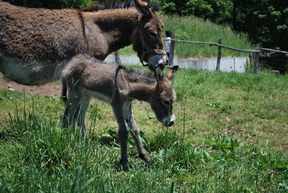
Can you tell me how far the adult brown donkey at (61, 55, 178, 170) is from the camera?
467 centimetres

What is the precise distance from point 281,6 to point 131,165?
22359 millimetres

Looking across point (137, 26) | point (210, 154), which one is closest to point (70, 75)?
point (137, 26)

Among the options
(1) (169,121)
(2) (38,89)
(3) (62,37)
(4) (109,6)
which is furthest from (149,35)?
(2) (38,89)

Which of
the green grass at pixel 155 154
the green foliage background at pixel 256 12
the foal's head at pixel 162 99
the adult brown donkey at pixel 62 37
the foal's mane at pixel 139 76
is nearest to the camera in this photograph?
the green grass at pixel 155 154

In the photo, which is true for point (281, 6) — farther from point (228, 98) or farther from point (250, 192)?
point (250, 192)

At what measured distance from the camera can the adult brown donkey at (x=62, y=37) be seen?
16.7ft

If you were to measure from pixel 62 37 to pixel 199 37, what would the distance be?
16.4 m

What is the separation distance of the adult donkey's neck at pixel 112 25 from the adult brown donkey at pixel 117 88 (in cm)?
63

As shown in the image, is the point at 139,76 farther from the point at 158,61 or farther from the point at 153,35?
the point at 153,35

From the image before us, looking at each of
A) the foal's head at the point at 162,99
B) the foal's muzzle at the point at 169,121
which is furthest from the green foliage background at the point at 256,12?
the foal's muzzle at the point at 169,121

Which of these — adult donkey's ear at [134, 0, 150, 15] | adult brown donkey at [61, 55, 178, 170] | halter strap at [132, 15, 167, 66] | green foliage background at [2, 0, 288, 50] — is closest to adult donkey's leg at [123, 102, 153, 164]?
adult brown donkey at [61, 55, 178, 170]

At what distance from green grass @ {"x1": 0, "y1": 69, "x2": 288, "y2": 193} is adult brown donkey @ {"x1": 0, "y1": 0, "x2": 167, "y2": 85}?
2.49 feet

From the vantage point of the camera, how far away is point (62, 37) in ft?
17.0

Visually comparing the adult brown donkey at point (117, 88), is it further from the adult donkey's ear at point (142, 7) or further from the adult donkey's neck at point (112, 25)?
the adult donkey's ear at point (142, 7)
